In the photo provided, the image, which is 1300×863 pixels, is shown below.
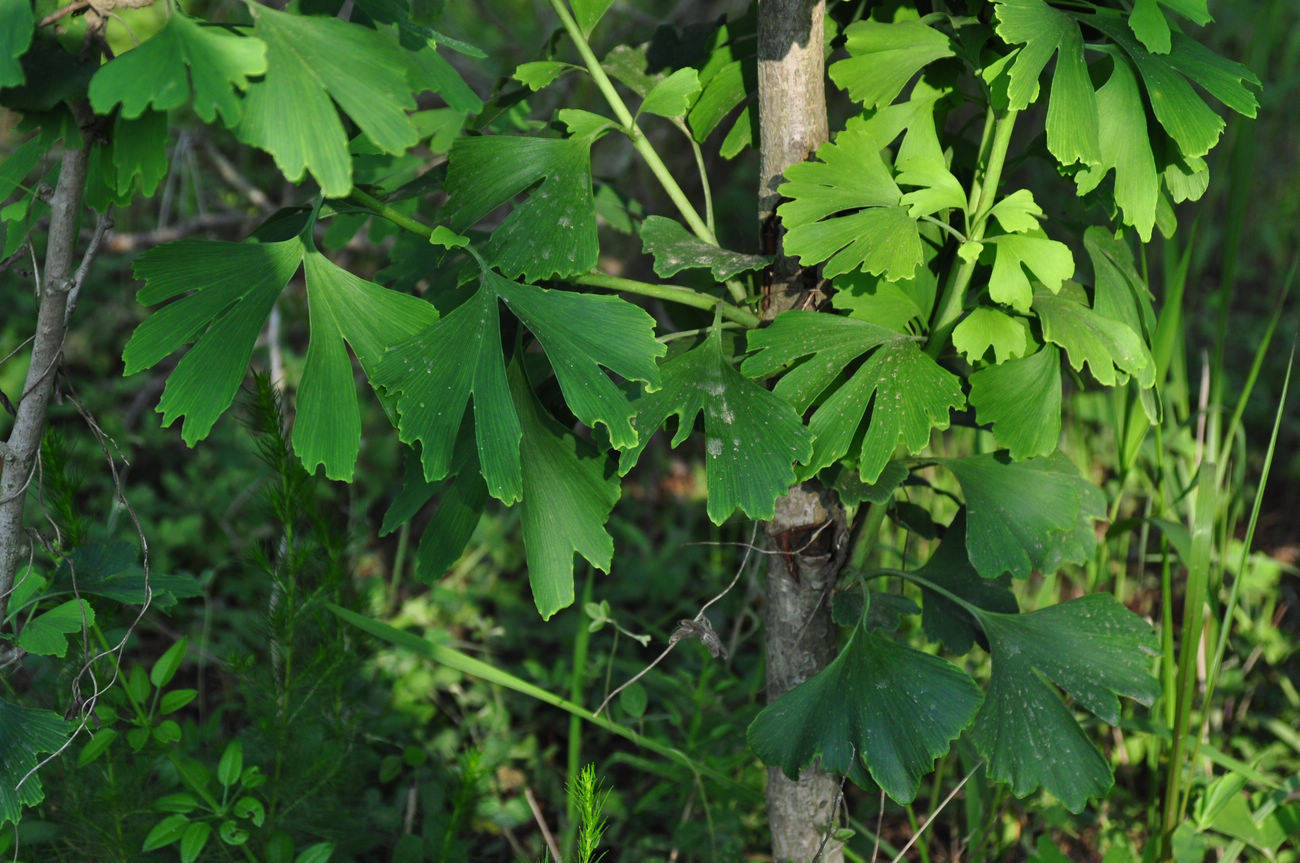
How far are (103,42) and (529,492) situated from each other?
0.61 meters

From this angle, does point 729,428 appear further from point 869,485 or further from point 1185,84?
point 1185,84

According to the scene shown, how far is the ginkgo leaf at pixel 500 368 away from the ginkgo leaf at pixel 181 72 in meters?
0.30

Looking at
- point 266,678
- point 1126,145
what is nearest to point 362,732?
point 266,678

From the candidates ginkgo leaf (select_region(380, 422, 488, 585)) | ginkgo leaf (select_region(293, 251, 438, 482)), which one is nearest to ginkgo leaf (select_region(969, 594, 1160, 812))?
ginkgo leaf (select_region(380, 422, 488, 585))

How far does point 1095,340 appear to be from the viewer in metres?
1.12

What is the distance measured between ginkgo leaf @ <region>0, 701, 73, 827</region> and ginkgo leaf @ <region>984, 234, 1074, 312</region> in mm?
1130

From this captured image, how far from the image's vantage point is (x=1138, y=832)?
6.78ft

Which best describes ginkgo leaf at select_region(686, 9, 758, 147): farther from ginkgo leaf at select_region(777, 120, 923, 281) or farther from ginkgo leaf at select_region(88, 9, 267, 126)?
ginkgo leaf at select_region(88, 9, 267, 126)

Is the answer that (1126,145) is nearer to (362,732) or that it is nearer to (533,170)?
(533,170)

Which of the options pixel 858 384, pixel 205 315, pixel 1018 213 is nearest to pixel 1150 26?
pixel 1018 213

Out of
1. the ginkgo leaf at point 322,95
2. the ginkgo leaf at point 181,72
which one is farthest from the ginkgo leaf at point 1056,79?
the ginkgo leaf at point 181,72

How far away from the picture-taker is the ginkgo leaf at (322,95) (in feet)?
2.86

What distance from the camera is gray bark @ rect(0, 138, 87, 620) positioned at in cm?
102

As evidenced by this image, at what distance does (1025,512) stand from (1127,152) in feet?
1.45
